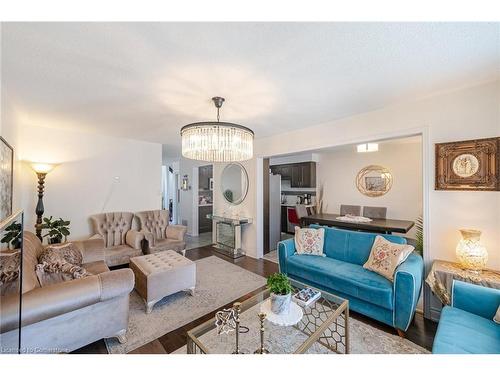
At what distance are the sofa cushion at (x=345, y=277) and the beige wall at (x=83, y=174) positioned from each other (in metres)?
3.43

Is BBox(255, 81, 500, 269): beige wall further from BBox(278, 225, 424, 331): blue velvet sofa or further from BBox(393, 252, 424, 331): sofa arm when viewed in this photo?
BBox(393, 252, 424, 331): sofa arm

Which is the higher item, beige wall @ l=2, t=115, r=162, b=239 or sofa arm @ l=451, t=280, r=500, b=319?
beige wall @ l=2, t=115, r=162, b=239

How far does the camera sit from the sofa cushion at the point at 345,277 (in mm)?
1952

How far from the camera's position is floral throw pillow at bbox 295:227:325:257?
2852mm

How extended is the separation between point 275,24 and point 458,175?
90.2 inches

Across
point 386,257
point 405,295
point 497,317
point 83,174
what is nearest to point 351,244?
point 386,257

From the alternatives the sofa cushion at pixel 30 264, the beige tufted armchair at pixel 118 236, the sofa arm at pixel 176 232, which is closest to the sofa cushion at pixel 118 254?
the beige tufted armchair at pixel 118 236

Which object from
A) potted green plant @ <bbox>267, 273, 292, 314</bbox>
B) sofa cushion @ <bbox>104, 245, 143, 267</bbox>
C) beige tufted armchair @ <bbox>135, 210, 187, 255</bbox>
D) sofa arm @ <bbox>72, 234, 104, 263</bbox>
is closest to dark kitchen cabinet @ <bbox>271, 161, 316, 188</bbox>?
beige tufted armchair @ <bbox>135, 210, 187, 255</bbox>

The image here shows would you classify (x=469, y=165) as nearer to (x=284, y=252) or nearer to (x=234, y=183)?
(x=284, y=252)

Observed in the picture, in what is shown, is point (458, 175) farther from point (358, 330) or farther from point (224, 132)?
point (224, 132)

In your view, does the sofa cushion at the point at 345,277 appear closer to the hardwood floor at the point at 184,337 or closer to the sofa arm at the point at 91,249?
the hardwood floor at the point at 184,337

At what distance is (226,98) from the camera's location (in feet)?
7.07

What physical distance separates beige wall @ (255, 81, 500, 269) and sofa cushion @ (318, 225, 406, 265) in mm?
403

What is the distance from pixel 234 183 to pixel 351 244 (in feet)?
8.91
